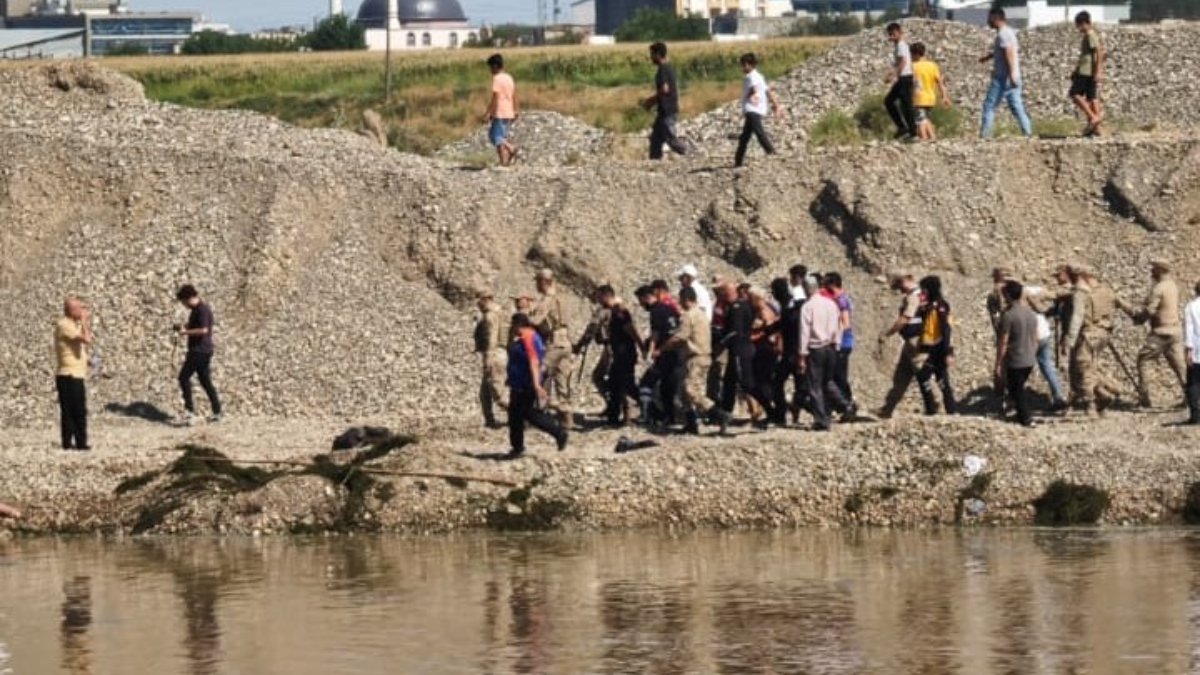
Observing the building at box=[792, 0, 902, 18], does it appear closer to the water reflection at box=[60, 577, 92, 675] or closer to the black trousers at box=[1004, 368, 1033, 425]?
the black trousers at box=[1004, 368, 1033, 425]

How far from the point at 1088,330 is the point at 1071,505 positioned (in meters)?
3.32

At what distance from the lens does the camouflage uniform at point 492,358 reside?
90.9ft

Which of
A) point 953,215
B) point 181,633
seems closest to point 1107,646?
point 181,633

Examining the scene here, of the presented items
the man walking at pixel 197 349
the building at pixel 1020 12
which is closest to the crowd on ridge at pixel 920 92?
the man walking at pixel 197 349

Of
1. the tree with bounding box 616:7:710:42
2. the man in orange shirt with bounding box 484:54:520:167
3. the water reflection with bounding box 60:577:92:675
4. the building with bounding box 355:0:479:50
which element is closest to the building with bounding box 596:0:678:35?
the building with bounding box 355:0:479:50

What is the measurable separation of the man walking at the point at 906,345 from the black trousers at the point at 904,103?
23.1 feet

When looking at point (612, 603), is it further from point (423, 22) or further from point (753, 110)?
point (423, 22)

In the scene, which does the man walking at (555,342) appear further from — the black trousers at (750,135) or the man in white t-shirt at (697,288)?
the black trousers at (750,135)

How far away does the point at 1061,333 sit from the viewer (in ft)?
93.2

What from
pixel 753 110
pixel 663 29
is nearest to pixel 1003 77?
pixel 753 110

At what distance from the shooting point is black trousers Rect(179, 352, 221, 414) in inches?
1140

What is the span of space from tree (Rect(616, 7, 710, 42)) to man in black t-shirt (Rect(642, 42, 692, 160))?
265 feet

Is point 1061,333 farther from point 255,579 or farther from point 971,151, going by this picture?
point 255,579

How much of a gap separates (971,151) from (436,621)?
572 inches
